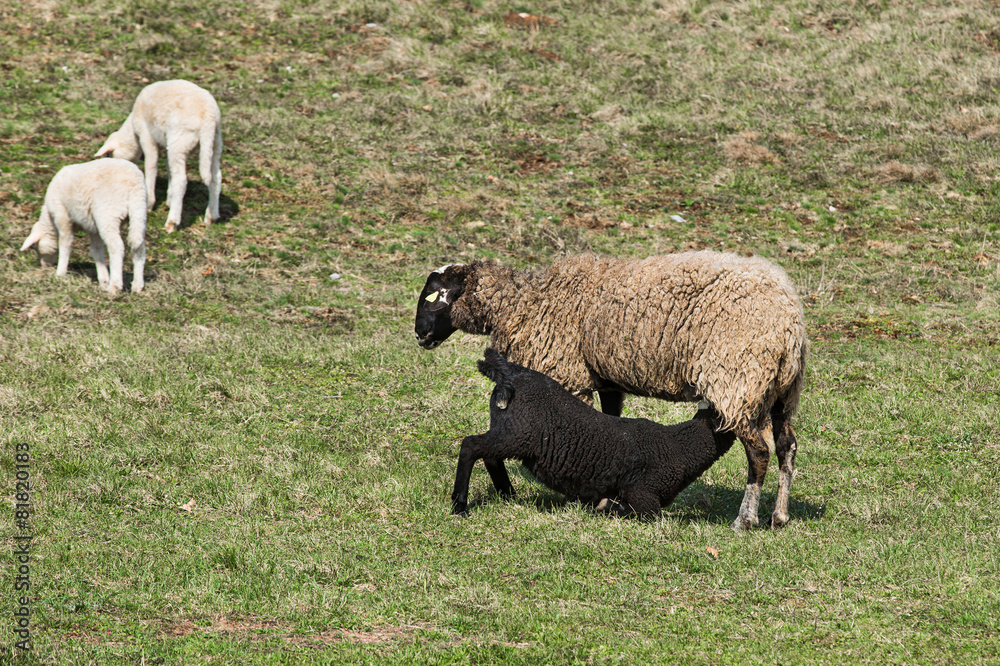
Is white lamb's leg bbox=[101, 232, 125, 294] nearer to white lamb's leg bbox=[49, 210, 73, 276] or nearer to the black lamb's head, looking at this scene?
white lamb's leg bbox=[49, 210, 73, 276]

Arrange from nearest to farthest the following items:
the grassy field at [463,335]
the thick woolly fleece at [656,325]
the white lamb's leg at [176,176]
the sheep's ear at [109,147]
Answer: the grassy field at [463,335], the thick woolly fleece at [656,325], the white lamb's leg at [176,176], the sheep's ear at [109,147]

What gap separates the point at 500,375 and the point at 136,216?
23.1ft

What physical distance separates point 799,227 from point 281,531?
39.2ft

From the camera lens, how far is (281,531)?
6934 millimetres

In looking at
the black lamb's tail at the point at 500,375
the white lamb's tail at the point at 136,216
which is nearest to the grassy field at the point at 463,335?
the white lamb's tail at the point at 136,216

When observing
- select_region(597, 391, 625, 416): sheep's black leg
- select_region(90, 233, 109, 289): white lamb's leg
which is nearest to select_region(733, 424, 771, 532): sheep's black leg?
select_region(597, 391, 625, 416): sheep's black leg

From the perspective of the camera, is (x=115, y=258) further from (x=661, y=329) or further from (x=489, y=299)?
(x=661, y=329)

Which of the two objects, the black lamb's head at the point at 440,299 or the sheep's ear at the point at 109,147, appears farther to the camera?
the sheep's ear at the point at 109,147

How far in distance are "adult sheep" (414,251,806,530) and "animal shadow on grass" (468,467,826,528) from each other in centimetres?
23

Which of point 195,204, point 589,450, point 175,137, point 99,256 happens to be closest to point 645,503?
point 589,450

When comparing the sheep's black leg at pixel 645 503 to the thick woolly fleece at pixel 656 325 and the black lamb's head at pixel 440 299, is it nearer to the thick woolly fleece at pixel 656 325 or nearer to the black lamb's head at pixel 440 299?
the thick woolly fleece at pixel 656 325

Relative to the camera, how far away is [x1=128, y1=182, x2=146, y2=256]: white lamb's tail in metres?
12.6

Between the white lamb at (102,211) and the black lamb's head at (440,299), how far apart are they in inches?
211

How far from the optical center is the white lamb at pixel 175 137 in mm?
14758
